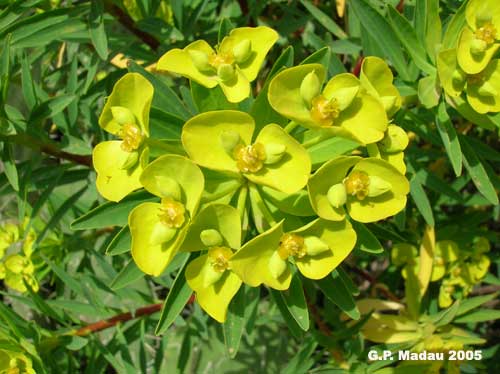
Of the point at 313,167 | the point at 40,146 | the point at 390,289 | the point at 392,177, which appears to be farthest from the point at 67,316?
the point at 390,289

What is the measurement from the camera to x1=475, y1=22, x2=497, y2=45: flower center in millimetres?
1658

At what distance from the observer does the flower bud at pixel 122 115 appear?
160cm

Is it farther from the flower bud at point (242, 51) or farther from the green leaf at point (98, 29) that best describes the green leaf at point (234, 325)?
the green leaf at point (98, 29)

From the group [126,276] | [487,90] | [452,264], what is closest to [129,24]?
[126,276]

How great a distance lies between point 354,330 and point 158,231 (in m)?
1.37

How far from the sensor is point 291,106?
153cm

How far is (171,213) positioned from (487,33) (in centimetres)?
108

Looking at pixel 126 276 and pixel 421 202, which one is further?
pixel 421 202

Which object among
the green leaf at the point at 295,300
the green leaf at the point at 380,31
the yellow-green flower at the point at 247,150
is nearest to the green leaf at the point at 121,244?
the yellow-green flower at the point at 247,150

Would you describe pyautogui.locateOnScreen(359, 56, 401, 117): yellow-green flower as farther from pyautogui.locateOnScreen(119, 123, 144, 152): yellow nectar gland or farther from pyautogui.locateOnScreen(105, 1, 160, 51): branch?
pyautogui.locateOnScreen(105, 1, 160, 51): branch

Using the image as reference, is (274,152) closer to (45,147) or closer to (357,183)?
(357,183)

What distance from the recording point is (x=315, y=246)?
1544 millimetres

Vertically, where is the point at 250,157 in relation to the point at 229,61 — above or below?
below

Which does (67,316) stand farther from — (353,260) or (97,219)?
(353,260)
